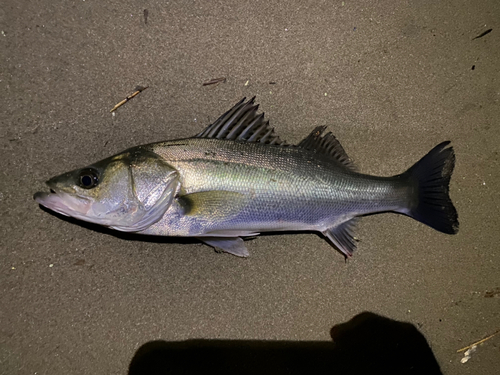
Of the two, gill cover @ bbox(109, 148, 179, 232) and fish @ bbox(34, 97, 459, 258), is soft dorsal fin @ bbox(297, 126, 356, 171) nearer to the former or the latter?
fish @ bbox(34, 97, 459, 258)

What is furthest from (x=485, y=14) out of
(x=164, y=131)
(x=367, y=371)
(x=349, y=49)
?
(x=367, y=371)

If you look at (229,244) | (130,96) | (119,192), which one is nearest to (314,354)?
Result: (229,244)

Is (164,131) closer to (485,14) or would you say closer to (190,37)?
(190,37)

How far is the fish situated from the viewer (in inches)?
77.0

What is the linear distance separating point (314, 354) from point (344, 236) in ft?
3.39

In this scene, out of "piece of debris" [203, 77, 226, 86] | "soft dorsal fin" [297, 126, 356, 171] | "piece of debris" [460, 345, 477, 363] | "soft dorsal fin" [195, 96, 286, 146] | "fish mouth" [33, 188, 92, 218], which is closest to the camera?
"fish mouth" [33, 188, 92, 218]

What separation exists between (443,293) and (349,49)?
2.31 m

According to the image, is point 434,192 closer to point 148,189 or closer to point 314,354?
point 314,354

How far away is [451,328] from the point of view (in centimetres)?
260

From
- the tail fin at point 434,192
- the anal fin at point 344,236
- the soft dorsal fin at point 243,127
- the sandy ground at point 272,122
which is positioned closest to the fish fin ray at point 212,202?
the soft dorsal fin at point 243,127

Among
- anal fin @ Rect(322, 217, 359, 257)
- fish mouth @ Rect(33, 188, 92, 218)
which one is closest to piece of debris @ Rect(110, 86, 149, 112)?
fish mouth @ Rect(33, 188, 92, 218)

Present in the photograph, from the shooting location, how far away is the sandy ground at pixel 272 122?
231 cm

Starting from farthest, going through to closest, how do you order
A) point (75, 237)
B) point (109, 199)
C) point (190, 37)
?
point (190, 37) → point (75, 237) → point (109, 199)

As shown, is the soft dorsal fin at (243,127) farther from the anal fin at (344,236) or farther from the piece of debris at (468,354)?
the piece of debris at (468,354)
